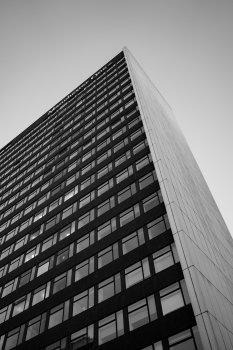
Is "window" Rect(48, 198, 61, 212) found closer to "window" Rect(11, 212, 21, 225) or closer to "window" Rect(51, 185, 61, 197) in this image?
"window" Rect(51, 185, 61, 197)

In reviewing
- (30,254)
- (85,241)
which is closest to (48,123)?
(30,254)

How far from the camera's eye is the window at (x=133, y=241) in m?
29.3

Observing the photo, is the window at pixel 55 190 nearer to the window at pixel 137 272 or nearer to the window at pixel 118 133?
the window at pixel 118 133

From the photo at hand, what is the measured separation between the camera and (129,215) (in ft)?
108

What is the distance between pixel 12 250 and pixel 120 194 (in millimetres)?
16682

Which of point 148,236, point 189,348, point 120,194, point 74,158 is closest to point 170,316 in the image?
point 189,348

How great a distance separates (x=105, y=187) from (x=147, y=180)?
612cm

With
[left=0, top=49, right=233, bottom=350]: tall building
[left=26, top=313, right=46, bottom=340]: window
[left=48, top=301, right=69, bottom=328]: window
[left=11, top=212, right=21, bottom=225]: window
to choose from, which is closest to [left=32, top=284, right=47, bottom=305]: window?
[left=0, top=49, right=233, bottom=350]: tall building

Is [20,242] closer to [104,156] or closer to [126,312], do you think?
[104,156]

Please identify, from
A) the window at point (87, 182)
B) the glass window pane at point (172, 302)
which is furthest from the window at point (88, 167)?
the glass window pane at point (172, 302)

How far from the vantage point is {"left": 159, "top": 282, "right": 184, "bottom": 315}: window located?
22850mm

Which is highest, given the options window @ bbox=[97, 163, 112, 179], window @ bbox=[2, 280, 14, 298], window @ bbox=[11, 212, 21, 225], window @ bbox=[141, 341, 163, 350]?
window @ bbox=[11, 212, 21, 225]

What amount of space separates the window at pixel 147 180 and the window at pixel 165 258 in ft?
29.0

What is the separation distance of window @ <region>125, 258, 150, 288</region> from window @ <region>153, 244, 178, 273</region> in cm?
82
